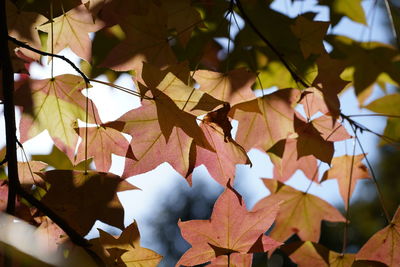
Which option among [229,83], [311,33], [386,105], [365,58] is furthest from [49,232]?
[365,58]

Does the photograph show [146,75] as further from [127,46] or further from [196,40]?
[196,40]

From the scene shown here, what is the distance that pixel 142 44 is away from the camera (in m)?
1.03

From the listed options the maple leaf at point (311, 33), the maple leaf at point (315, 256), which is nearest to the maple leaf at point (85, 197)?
the maple leaf at point (315, 256)

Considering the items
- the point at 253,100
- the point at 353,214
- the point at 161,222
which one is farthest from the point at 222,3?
the point at 161,222

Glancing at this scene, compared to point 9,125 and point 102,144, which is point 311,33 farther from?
point 9,125

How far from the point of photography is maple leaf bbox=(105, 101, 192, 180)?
84 centimetres

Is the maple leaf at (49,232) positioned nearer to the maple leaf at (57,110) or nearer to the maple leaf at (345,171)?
the maple leaf at (57,110)

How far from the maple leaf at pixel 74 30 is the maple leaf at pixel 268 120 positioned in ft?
1.04

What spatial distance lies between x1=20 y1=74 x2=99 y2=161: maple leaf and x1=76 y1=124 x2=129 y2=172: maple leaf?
42 millimetres

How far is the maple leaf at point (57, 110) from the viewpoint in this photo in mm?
938

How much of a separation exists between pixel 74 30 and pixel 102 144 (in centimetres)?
25

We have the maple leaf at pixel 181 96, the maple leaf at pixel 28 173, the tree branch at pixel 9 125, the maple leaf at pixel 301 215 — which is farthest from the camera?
the maple leaf at pixel 301 215

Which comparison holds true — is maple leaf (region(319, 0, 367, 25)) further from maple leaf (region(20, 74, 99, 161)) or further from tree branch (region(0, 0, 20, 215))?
tree branch (region(0, 0, 20, 215))

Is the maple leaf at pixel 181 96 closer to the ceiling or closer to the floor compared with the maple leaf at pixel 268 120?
closer to the ceiling
